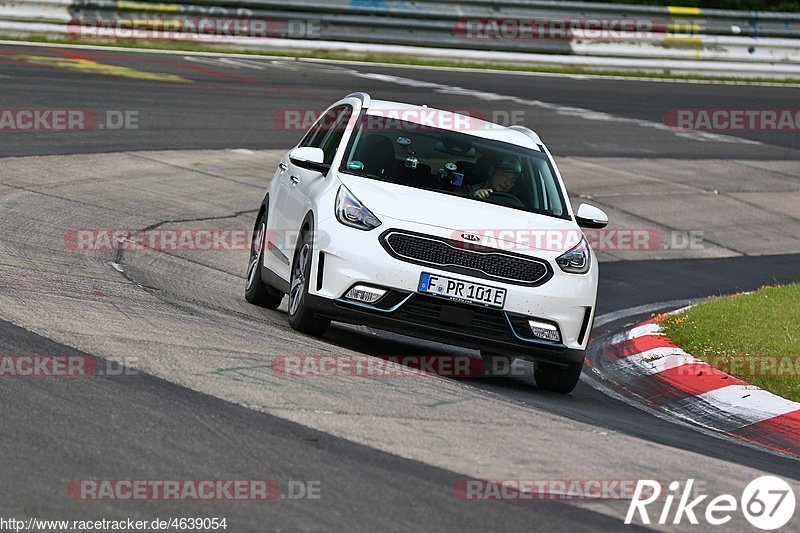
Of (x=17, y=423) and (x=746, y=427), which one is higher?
(x=17, y=423)

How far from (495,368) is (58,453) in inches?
200

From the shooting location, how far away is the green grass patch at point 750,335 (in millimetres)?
9344

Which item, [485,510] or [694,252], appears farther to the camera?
[694,252]

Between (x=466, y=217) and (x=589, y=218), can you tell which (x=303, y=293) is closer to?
(x=466, y=217)

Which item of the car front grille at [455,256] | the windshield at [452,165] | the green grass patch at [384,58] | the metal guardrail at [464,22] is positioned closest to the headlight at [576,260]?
the car front grille at [455,256]

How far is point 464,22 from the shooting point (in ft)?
94.5

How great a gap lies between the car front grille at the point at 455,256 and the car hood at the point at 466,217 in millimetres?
65

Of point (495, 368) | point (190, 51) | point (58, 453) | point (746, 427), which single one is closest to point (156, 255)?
point (495, 368)

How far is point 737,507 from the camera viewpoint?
5824 millimetres

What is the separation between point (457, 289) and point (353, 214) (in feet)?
2.73

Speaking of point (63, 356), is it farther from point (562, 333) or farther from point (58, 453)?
point (562, 333)

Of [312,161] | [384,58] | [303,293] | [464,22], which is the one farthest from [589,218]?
[464,22]

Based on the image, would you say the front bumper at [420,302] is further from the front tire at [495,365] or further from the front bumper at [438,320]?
the front tire at [495,365]

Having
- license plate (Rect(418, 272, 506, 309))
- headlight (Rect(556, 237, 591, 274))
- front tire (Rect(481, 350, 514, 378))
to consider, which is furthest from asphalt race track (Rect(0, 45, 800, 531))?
headlight (Rect(556, 237, 591, 274))
